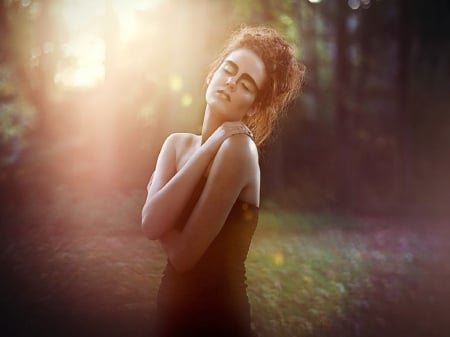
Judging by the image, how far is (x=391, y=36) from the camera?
6676 mm

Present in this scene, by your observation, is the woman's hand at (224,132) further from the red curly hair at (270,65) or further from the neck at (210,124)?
the red curly hair at (270,65)

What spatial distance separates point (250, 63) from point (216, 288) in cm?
79

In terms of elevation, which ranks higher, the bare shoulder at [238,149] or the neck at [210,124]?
the neck at [210,124]

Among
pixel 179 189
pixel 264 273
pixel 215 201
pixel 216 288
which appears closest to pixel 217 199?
pixel 215 201

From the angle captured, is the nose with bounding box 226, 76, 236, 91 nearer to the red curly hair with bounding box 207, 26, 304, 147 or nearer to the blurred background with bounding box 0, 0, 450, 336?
the red curly hair with bounding box 207, 26, 304, 147

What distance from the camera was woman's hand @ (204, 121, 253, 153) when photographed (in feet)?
5.00

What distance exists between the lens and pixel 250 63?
1.70 metres

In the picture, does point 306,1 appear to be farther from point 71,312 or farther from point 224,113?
point 224,113

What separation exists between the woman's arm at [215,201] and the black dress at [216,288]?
2.5 inches

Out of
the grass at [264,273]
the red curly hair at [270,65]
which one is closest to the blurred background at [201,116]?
the grass at [264,273]

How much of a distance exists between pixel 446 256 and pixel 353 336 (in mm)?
2202

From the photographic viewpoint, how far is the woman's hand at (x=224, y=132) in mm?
1523

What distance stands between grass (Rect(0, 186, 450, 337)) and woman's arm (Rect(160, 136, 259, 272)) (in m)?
2.63

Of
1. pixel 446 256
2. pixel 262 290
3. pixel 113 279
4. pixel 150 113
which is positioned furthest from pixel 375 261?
pixel 150 113
